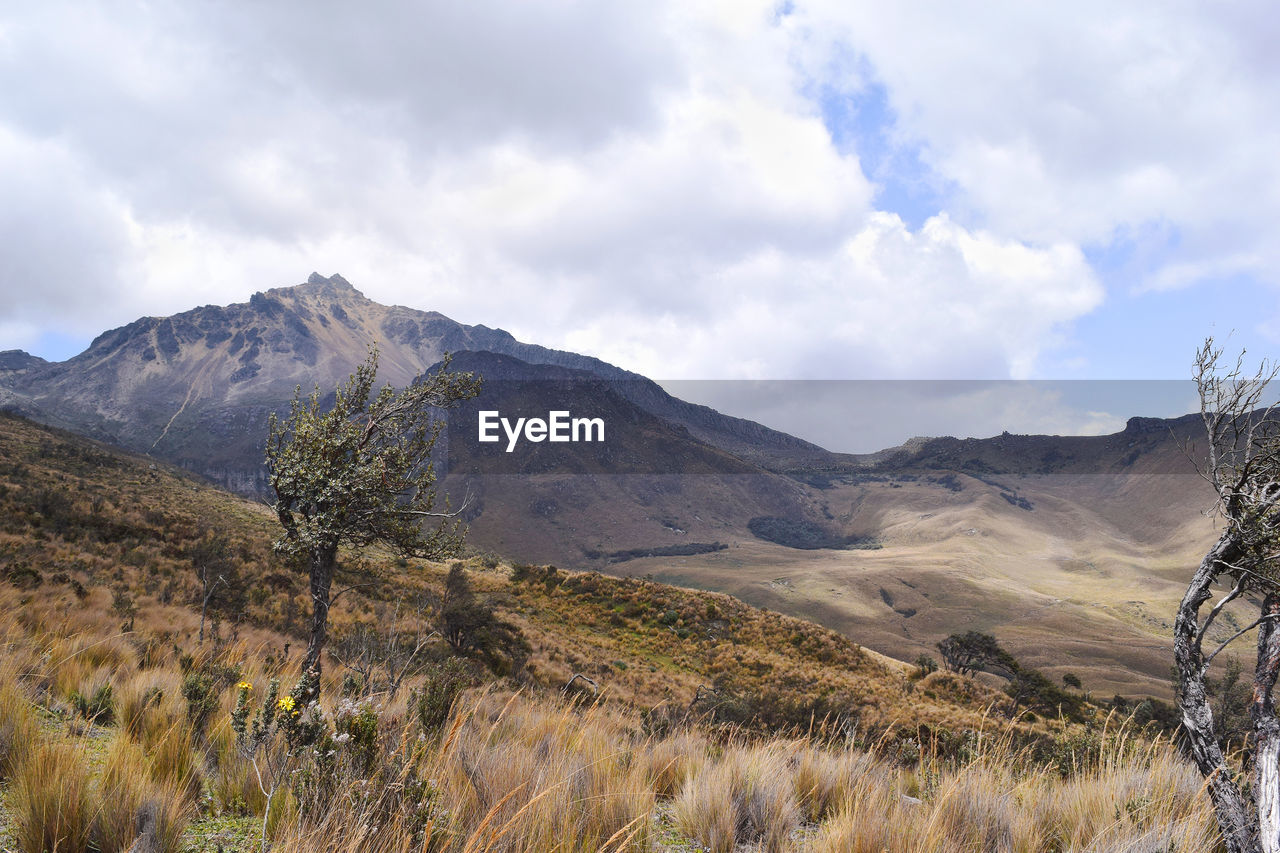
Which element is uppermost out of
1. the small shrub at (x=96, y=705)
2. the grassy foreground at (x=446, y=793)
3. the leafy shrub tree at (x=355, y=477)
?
the leafy shrub tree at (x=355, y=477)

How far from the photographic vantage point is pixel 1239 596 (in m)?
4.38

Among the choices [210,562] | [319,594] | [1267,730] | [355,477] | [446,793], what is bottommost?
[210,562]

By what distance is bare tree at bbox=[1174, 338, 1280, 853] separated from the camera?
12.4ft

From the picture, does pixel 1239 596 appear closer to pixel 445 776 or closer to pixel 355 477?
pixel 445 776

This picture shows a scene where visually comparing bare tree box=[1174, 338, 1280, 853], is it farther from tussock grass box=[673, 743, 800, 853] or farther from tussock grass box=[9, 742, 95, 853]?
tussock grass box=[9, 742, 95, 853]

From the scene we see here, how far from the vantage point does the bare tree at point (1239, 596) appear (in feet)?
12.4

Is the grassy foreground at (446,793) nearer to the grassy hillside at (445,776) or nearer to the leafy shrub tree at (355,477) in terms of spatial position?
the grassy hillside at (445,776)

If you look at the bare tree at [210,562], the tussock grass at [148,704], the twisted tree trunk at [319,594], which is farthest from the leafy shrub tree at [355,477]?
the bare tree at [210,562]

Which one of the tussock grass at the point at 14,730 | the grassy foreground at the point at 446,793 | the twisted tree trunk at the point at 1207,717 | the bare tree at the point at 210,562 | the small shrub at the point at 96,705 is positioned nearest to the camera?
the grassy foreground at the point at 446,793

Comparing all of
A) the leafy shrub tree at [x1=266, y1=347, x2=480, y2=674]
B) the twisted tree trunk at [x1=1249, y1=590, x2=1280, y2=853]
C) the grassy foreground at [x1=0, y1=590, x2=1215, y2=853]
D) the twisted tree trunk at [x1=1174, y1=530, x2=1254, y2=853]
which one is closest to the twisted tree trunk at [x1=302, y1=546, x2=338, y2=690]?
the leafy shrub tree at [x1=266, y1=347, x2=480, y2=674]

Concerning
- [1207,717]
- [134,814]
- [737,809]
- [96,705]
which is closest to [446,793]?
[134,814]

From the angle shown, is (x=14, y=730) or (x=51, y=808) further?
(x=14, y=730)

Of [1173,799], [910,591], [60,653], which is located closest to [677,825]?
[1173,799]

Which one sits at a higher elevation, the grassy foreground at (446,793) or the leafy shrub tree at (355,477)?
the leafy shrub tree at (355,477)
